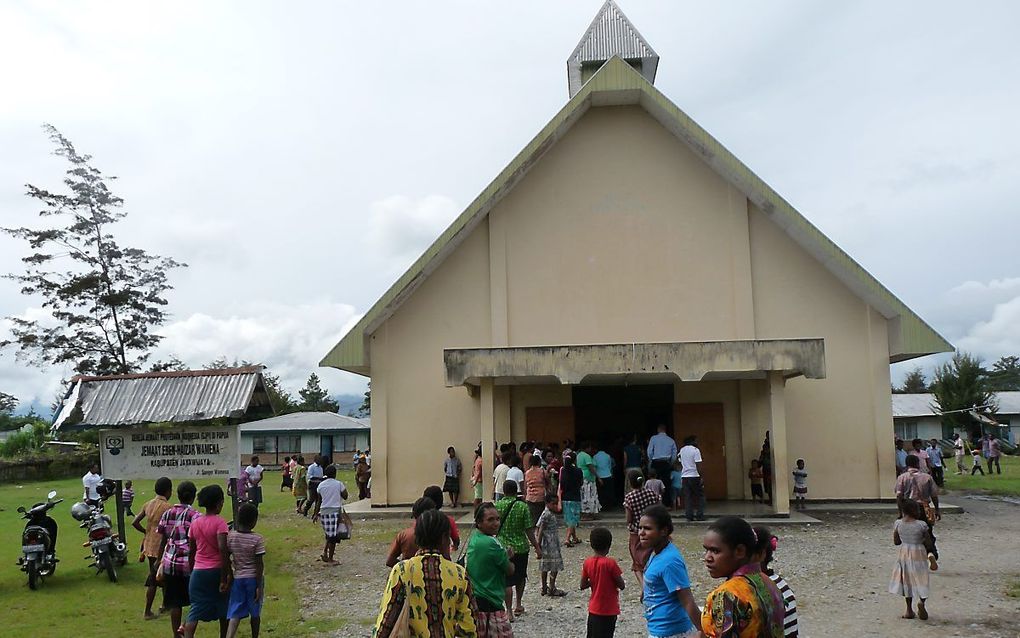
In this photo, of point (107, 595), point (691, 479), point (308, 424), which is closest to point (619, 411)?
point (691, 479)

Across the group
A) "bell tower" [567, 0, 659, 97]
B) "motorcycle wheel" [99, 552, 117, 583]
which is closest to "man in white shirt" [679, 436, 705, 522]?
"motorcycle wheel" [99, 552, 117, 583]

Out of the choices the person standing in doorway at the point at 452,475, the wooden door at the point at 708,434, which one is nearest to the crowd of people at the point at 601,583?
the person standing in doorway at the point at 452,475

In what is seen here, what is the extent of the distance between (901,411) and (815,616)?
3773 cm

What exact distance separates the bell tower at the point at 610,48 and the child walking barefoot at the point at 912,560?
51.5 ft

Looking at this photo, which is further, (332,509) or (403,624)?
(332,509)

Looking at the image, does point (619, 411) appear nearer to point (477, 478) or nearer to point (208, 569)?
point (477, 478)

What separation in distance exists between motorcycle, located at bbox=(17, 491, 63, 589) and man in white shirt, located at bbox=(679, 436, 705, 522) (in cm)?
948

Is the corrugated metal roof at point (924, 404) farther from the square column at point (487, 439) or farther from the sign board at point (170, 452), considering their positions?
the sign board at point (170, 452)

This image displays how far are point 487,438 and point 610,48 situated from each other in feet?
38.0

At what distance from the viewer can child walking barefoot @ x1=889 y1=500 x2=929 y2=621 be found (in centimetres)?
795

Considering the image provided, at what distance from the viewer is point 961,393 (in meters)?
42.6

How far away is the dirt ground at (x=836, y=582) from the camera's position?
803 cm

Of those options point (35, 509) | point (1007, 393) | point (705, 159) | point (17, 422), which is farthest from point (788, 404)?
point (17, 422)

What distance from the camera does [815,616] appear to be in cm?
837
